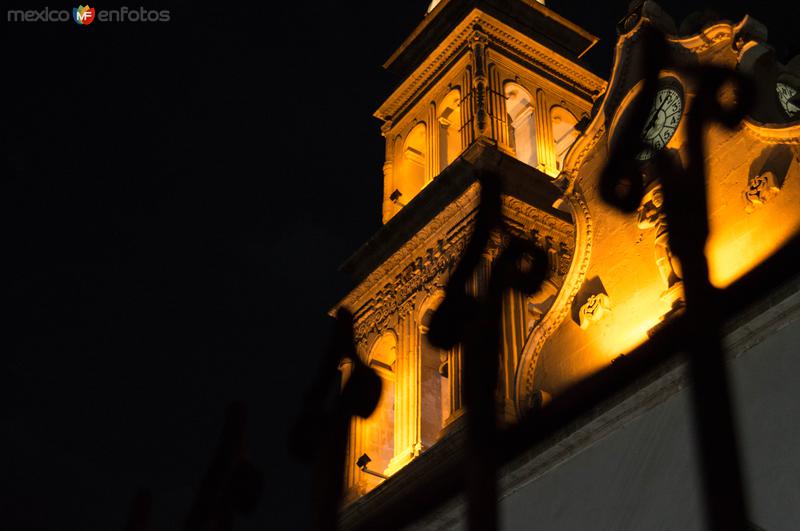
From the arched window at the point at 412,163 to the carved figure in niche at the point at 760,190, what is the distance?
53.5ft

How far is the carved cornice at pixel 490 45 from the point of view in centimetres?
3108

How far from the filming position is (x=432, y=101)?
3162 cm

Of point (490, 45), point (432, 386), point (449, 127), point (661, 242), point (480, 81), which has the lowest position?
point (661, 242)

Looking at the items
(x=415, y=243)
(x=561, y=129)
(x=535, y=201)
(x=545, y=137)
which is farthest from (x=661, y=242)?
(x=561, y=129)

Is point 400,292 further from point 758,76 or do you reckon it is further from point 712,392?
point 712,392

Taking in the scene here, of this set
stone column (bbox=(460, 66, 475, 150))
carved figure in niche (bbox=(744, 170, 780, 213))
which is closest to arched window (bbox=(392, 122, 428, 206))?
stone column (bbox=(460, 66, 475, 150))

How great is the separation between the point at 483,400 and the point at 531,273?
536 centimetres

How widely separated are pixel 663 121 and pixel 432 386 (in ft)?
37.3

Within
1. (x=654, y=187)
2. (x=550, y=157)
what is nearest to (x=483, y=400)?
(x=654, y=187)

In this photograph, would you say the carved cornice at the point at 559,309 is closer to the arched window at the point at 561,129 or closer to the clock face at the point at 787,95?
the clock face at the point at 787,95

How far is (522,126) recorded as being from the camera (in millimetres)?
32688

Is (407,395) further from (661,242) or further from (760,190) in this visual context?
(760,190)

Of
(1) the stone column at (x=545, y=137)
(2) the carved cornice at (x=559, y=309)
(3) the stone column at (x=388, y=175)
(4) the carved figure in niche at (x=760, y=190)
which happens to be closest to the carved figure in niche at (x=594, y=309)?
(2) the carved cornice at (x=559, y=309)

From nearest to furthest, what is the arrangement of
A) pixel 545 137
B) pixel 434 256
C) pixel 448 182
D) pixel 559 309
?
pixel 559 309 < pixel 448 182 < pixel 434 256 < pixel 545 137
